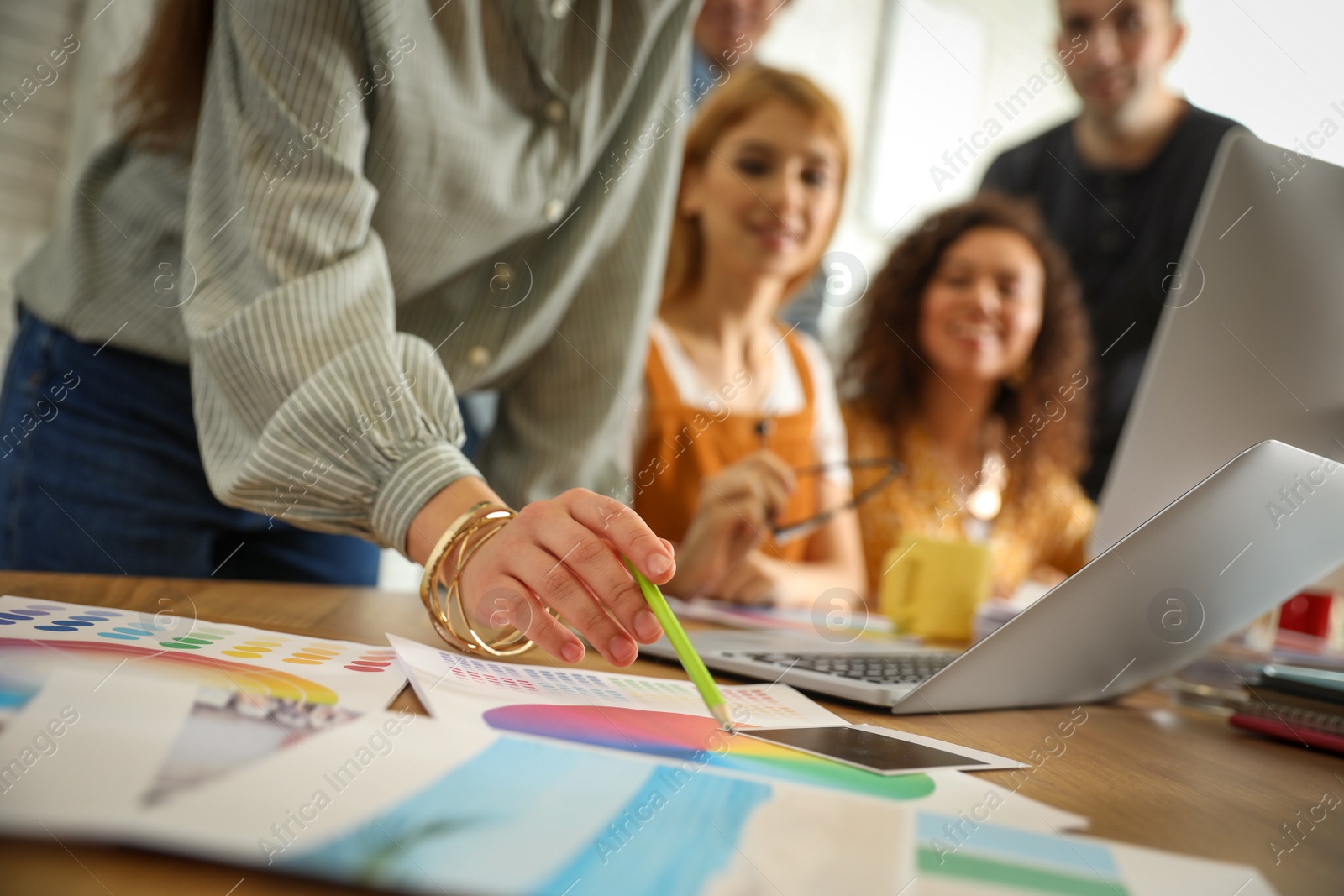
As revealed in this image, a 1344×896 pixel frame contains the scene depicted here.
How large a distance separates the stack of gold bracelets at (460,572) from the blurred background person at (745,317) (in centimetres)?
94

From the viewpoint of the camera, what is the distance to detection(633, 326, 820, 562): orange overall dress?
159 centimetres

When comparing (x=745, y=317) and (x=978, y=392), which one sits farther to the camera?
(x=978, y=392)

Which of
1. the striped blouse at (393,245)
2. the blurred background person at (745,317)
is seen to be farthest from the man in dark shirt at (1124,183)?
the striped blouse at (393,245)

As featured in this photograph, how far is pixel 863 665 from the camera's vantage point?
62 centimetres

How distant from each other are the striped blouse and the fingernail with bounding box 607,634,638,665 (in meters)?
0.15

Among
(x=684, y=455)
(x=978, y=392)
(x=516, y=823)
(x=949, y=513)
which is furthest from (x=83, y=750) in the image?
(x=978, y=392)

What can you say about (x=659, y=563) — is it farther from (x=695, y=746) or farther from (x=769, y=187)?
(x=769, y=187)

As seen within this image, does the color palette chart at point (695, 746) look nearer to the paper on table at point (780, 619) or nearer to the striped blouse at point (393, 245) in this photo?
the striped blouse at point (393, 245)

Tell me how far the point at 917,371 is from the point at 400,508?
1534mm

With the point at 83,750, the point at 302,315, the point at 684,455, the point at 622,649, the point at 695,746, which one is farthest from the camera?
the point at 684,455

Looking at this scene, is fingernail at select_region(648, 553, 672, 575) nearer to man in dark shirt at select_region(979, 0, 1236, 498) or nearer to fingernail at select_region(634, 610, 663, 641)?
fingernail at select_region(634, 610, 663, 641)

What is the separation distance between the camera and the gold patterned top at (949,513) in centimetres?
177

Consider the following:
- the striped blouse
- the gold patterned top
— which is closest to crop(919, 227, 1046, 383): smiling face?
the gold patterned top

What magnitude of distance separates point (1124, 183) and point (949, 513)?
1.08 meters
